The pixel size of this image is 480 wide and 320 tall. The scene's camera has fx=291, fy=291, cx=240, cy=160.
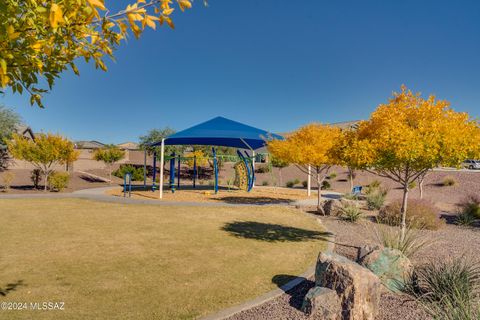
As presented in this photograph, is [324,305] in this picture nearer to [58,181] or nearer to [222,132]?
[222,132]

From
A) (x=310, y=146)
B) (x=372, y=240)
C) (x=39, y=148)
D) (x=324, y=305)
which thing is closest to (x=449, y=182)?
(x=310, y=146)

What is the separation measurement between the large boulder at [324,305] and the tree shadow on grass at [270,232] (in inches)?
165

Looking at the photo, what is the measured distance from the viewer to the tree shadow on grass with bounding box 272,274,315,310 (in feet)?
15.3

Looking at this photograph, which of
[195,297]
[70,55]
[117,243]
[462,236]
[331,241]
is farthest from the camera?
[462,236]

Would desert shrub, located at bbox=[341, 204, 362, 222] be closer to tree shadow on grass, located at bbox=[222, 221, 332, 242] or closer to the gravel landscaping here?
the gravel landscaping

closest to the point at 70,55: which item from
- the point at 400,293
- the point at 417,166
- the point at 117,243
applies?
the point at 400,293

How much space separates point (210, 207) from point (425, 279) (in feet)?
34.1

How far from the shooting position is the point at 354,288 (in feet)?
13.4

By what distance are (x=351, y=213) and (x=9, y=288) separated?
34.9ft

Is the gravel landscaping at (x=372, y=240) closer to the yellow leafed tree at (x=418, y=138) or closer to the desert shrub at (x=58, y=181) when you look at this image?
the yellow leafed tree at (x=418, y=138)

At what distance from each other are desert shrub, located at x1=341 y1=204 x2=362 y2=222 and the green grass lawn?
139 cm

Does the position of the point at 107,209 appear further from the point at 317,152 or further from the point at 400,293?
the point at 400,293

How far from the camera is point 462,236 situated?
9641mm

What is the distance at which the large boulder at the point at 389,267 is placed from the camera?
515cm
